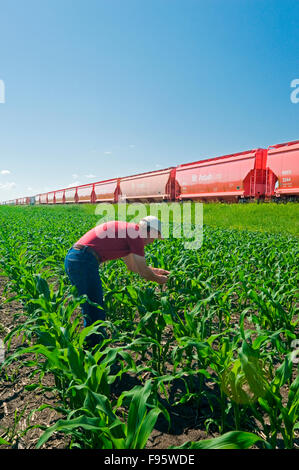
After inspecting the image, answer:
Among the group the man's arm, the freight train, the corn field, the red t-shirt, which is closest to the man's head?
the red t-shirt

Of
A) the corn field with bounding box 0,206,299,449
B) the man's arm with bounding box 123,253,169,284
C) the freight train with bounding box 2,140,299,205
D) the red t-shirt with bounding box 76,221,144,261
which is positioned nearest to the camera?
the corn field with bounding box 0,206,299,449

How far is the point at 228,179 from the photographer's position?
19.4m

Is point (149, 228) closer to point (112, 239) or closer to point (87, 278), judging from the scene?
point (112, 239)

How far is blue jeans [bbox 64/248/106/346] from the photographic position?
3422 millimetres

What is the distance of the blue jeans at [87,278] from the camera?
342cm

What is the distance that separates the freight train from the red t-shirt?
14676 mm

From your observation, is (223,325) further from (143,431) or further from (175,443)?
(143,431)

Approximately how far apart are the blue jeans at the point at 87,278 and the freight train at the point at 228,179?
49.1 feet

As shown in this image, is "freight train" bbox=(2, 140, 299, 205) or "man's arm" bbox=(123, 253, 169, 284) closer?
"man's arm" bbox=(123, 253, 169, 284)

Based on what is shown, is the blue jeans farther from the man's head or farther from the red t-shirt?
the man's head

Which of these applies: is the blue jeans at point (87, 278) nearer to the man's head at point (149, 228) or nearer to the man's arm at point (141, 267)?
the man's arm at point (141, 267)

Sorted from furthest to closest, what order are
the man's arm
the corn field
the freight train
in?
1. the freight train
2. the man's arm
3. the corn field

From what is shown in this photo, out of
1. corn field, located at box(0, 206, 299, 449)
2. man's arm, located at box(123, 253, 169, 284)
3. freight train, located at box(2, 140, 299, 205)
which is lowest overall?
corn field, located at box(0, 206, 299, 449)

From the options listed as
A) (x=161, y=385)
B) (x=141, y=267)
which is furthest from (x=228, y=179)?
(x=161, y=385)
